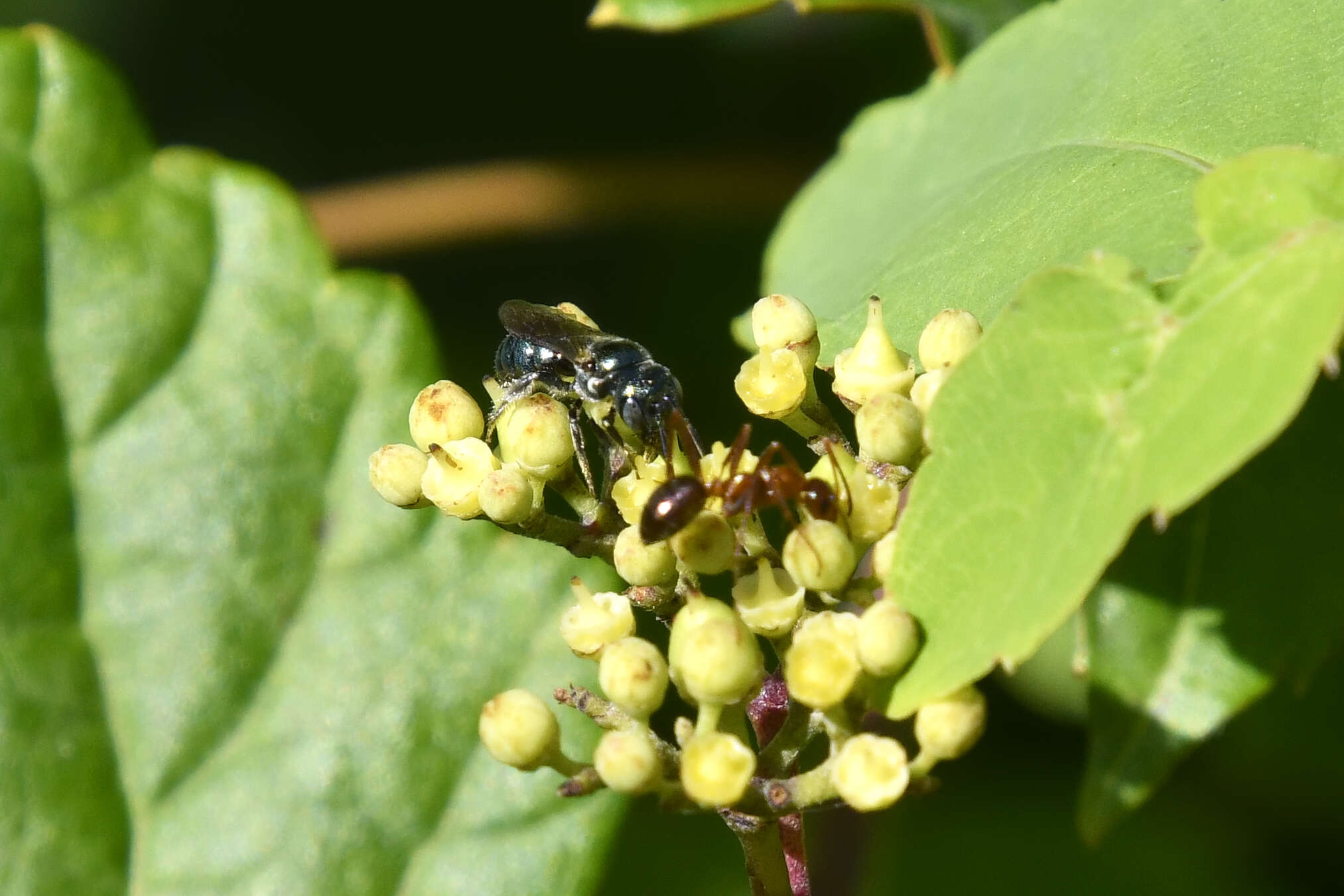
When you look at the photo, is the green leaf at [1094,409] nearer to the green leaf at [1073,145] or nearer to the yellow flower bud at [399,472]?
the green leaf at [1073,145]

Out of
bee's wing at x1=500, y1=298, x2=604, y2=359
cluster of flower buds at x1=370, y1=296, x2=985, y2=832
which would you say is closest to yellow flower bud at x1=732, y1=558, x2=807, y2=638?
cluster of flower buds at x1=370, y1=296, x2=985, y2=832

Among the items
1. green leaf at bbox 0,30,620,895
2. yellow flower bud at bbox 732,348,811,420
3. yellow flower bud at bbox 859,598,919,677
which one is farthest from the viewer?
green leaf at bbox 0,30,620,895

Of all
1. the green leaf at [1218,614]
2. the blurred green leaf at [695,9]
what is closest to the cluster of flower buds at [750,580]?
the green leaf at [1218,614]

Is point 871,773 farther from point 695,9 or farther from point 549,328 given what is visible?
point 695,9

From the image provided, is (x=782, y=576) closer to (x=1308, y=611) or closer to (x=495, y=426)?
(x=495, y=426)

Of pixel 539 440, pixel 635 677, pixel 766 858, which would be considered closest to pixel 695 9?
pixel 539 440

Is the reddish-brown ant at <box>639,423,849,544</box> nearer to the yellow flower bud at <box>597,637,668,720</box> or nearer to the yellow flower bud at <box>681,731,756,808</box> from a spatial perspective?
the yellow flower bud at <box>597,637,668,720</box>

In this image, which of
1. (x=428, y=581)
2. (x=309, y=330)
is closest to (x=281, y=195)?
(x=309, y=330)
